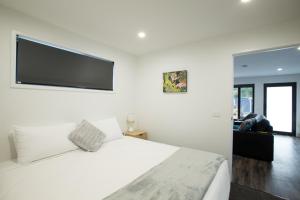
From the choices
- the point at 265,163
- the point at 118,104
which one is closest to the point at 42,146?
the point at 118,104

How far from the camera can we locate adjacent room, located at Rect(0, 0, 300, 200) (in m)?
1.49

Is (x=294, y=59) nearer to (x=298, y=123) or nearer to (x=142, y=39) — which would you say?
(x=298, y=123)

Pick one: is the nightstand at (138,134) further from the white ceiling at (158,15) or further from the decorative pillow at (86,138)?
the white ceiling at (158,15)

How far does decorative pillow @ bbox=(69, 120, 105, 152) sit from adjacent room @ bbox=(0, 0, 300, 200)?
2 centimetres

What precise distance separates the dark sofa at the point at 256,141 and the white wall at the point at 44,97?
3071 millimetres

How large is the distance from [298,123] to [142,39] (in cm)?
718

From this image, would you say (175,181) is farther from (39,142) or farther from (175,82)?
(175,82)

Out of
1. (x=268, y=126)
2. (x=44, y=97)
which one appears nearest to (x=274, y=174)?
(x=268, y=126)

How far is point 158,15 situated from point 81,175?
2.16m

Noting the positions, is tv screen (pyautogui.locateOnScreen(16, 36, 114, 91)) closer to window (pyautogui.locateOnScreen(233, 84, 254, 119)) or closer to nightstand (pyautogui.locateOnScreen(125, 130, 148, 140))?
nightstand (pyautogui.locateOnScreen(125, 130, 148, 140))

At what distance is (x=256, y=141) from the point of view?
356cm

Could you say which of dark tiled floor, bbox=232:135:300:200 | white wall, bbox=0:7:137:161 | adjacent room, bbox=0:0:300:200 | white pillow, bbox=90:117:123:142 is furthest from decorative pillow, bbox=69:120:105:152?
dark tiled floor, bbox=232:135:300:200

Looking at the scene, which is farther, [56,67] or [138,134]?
[138,134]

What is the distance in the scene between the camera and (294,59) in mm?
4059
